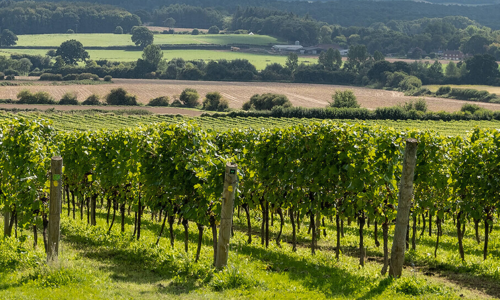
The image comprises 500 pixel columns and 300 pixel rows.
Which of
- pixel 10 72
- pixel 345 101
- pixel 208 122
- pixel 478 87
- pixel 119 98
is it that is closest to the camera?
pixel 208 122

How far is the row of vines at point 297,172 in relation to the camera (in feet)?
43.5

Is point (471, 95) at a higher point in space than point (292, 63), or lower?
lower

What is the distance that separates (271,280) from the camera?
38.3ft

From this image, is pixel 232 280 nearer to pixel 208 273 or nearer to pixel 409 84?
pixel 208 273

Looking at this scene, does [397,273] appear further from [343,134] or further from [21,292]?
[21,292]

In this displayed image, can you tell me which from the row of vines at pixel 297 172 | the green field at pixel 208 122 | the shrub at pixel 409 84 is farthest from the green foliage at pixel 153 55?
the row of vines at pixel 297 172

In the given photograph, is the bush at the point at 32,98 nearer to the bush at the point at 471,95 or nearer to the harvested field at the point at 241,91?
the harvested field at the point at 241,91

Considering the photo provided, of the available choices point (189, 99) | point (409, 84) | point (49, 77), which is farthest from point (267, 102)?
point (49, 77)

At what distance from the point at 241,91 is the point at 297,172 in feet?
394

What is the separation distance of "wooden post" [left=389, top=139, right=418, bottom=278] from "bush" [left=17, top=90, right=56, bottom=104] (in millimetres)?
98139

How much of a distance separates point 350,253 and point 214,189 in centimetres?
616

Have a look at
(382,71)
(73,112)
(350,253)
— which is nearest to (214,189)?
(350,253)

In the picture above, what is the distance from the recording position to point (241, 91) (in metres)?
134

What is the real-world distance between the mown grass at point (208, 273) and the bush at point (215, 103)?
294ft
